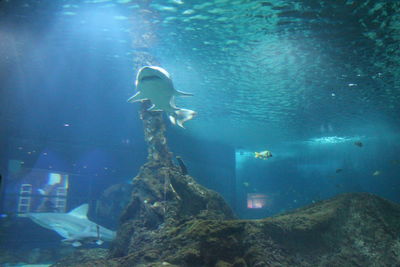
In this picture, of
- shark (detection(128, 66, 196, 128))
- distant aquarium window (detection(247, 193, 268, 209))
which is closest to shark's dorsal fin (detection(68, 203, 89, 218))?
shark (detection(128, 66, 196, 128))

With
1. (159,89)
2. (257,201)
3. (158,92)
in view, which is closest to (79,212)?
(158,92)

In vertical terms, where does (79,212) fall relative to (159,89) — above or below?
below

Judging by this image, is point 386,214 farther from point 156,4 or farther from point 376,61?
point 376,61

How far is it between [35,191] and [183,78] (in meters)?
15.9

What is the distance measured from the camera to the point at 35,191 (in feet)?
70.4

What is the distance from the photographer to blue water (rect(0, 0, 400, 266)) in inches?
387

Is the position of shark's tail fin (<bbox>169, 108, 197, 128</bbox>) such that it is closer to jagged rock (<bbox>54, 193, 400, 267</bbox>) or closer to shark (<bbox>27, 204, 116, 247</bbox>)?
shark (<bbox>27, 204, 116, 247</bbox>)

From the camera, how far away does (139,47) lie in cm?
1223

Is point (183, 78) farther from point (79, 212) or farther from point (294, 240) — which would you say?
point (294, 240)

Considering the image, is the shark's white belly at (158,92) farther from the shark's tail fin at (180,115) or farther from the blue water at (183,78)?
the blue water at (183,78)

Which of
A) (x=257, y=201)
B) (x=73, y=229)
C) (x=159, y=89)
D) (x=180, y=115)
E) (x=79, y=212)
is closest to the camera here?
(x=159, y=89)

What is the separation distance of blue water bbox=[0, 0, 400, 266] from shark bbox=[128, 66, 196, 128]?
3.42 metres

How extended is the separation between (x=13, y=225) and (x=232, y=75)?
1684 cm

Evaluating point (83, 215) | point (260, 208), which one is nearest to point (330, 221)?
point (83, 215)
